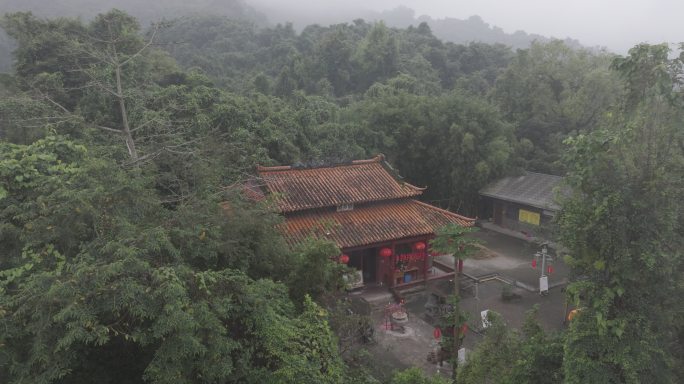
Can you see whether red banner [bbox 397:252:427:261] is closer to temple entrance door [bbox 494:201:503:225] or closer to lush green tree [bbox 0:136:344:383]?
lush green tree [bbox 0:136:344:383]

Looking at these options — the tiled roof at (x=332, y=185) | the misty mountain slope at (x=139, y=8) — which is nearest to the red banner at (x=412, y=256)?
the tiled roof at (x=332, y=185)

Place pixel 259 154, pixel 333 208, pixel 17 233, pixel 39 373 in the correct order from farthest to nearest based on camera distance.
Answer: pixel 259 154, pixel 333 208, pixel 17 233, pixel 39 373

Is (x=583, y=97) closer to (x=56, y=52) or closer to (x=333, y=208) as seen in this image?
(x=333, y=208)

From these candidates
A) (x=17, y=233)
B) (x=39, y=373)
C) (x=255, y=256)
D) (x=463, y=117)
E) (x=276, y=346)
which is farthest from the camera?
(x=463, y=117)

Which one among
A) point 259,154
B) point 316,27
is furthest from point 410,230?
point 316,27

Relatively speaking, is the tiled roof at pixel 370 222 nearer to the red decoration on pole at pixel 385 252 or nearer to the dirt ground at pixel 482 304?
the red decoration on pole at pixel 385 252

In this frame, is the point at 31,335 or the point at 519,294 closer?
the point at 31,335
